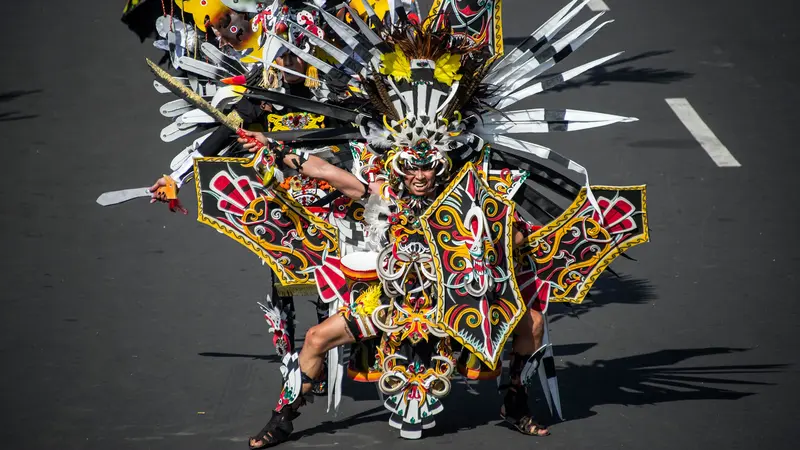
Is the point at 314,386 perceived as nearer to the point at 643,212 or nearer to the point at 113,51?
the point at 643,212

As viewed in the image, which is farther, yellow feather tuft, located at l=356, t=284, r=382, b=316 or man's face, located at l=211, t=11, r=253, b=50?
man's face, located at l=211, t=11, r=253, b=50

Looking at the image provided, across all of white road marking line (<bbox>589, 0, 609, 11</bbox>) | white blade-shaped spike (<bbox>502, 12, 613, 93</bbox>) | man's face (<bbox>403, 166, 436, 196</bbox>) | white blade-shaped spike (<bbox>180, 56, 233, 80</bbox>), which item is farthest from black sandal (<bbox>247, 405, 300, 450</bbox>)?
white road marking line (<bbox>589, 0, 609, 11</bbox>)

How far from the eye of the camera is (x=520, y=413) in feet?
33.6

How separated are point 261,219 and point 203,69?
153cm

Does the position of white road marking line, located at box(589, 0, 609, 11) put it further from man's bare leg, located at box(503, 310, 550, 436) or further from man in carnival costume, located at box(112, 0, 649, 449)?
man's bare leg, located at box(503, 310, 550, 436)

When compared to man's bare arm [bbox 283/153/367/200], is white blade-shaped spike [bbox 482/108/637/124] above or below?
above

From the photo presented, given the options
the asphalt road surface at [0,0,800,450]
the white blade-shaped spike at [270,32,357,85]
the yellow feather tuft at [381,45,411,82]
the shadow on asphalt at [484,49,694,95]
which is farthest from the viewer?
the shadow on asphalt at [484,49,694,95]

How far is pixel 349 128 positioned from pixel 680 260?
14.7ft

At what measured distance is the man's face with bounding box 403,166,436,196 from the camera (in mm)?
9758

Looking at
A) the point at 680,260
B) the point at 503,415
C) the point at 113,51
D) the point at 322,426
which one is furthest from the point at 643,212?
the point at 113,51

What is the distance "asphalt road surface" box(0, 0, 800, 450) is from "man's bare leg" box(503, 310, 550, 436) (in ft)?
0.43

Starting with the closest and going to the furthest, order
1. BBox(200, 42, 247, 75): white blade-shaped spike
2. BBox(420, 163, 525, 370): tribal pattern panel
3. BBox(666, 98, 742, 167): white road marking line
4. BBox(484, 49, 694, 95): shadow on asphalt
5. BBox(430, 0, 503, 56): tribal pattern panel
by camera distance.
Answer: BBox(420, 163, 525, 370): tribal pattern panel, BBox(430, 0, 503, 56): tribal pattern panel, BBox(200, 42, 247, 75): white blade-shaped spike, BBox(666, 98, 742, 167): white road marking line, BBox(484, 49, 694, 95): shadow on asphalt

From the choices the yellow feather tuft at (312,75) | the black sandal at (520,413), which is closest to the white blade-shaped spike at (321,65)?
the yellow feather tuft at (312,75)

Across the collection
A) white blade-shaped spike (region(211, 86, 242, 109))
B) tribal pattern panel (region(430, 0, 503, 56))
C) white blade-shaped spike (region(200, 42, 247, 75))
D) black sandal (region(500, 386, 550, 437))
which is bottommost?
black sandal (region(500, 386, 550, 437))
